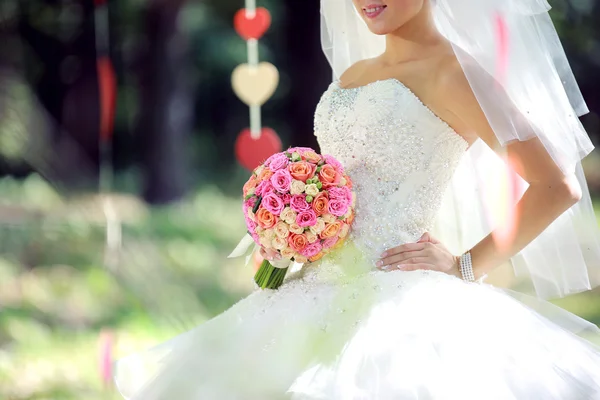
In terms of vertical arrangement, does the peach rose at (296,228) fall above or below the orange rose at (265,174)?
below

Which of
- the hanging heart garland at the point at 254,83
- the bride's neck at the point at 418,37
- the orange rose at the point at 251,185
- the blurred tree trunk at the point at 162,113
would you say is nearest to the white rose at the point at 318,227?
the orange rose at the point at 251,185

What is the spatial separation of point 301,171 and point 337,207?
14cm

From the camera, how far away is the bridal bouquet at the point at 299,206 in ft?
6.95

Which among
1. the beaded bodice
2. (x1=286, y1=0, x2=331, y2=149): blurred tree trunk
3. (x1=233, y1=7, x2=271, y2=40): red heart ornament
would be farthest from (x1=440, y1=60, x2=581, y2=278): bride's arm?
(x1=286, y1=0, x2=331, y2=149): blurred tree trunk

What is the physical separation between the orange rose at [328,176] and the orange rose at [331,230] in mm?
107

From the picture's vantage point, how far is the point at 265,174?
7.20 feet

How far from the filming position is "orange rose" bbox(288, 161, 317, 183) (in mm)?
2152

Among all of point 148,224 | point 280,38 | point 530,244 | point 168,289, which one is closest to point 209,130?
point 280,38

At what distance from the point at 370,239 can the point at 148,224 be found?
6908mm

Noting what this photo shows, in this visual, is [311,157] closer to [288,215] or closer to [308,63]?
[288,215]

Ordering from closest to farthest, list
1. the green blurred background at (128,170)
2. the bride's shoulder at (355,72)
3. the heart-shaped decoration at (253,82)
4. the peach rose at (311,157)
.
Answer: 1. the peach rose at (311,157)
2. the bride's shoulder at (355,72)
3. the heart-shaped decoration at (253,82)
4. the green blurred background at (128,170)

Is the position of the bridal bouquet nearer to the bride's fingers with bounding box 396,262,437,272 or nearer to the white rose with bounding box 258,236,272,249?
the white rose with bounding box 258,236,272,249

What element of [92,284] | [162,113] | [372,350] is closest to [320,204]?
[372,350]

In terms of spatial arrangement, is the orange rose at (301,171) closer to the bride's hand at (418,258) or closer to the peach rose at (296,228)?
the peach rose at (296,228)
